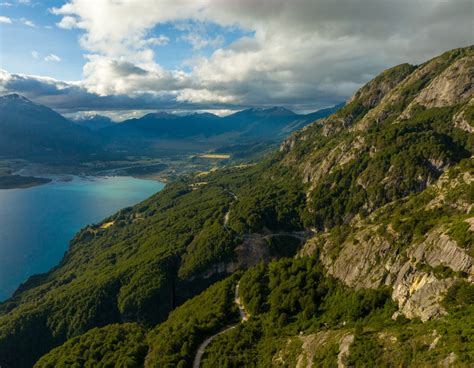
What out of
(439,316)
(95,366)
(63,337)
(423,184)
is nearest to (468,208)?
(439,316)

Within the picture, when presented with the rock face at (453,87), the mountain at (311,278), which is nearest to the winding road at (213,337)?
the mountain at (311,278)

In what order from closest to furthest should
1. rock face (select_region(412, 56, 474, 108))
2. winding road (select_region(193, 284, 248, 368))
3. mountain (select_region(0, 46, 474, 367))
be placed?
mountain (select_region(0, 46, 474, 367)) → winding road (select_region(193, 284, 248, 368)) → rock face (select_region(412, 56, 474, 108))

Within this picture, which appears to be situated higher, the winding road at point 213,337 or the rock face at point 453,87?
the rock face at point 453,87

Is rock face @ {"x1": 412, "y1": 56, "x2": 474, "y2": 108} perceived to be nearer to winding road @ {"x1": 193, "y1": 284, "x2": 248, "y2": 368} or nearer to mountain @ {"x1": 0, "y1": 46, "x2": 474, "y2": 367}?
mountain @ {"x1": 0, "y1": 46, "x2": 474, "y2": 367}

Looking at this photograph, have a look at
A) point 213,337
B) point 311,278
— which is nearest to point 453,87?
point 311,278

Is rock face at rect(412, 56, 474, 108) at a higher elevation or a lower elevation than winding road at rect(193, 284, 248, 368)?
higher

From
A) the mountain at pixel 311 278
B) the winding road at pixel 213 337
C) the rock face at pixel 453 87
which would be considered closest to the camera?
the mountain at pixel 311 278

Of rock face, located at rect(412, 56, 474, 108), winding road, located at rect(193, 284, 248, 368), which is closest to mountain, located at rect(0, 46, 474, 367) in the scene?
winding road, located at rect(193, 284, 248, 368)

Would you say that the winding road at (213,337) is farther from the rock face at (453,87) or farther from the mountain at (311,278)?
the rock face at (453,87)

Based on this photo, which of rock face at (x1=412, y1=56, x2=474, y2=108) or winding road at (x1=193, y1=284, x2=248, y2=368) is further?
rock face at (x1=412, y1=56, x2=474, y2=108)

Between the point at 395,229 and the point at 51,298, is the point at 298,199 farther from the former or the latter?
the point at 51,298
